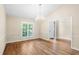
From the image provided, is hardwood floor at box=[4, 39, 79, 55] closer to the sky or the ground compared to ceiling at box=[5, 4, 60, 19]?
closer to the ground

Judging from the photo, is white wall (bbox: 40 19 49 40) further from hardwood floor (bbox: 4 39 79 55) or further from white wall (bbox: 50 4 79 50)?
white wall (bbox: 50 4 79 50)

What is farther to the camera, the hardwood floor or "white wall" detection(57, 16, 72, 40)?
"white wall" detection(57, 16, 72, 40)

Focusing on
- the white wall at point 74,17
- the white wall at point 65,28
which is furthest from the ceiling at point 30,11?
the white wall at point 65,28

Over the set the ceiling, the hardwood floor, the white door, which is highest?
the ceiling

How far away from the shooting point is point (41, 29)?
2.00m

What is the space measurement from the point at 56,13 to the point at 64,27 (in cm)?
36

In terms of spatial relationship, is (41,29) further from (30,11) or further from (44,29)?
(30,11)

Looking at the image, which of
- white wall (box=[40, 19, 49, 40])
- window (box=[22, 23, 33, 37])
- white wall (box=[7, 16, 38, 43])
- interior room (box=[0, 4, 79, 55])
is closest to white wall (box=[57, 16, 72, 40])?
interior room (box=[0, 4, 79, 55])

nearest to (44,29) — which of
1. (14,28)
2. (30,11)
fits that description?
(30,11)

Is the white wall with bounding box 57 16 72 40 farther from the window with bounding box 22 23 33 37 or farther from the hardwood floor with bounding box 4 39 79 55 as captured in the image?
the window with bounding box 22 23 33 37

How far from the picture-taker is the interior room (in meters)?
1.83

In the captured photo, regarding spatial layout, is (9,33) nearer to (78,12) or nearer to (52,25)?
(52,25)

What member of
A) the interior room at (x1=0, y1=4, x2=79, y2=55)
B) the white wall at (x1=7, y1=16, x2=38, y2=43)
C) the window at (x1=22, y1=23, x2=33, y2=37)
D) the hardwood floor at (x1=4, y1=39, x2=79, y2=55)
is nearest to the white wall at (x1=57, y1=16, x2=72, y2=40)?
the interior room at (x1=0, y1=4, x2=79, y2=55)

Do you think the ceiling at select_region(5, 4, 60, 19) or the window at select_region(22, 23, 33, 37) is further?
the window at select_region(22, 23, 33, 37)
